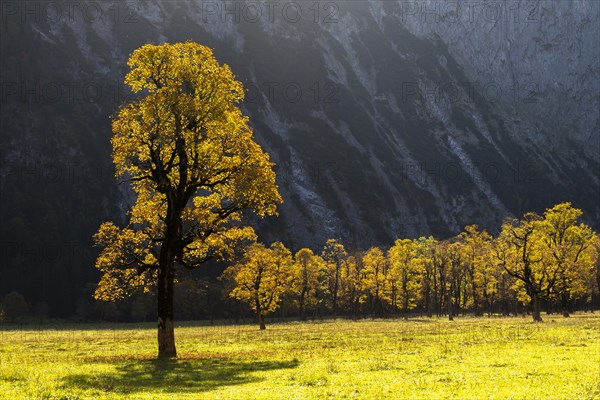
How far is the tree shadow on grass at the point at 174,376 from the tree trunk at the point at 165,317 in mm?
1979

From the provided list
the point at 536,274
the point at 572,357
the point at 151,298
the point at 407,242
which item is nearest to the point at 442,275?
the point at 407,242

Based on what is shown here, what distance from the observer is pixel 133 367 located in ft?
88.7

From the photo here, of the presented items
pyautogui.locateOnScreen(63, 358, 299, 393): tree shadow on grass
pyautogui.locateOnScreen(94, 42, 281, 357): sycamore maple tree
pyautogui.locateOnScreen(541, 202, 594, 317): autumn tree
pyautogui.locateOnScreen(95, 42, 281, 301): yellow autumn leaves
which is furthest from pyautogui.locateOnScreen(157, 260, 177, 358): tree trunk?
pyautogui.locateOnScreen(541, 202, 594, 317): autumn tree

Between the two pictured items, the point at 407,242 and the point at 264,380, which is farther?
the point at 407,242

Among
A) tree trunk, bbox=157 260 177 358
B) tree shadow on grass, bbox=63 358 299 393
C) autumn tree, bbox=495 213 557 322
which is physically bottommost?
tree shadow on grass, bbox=63 358 299 393

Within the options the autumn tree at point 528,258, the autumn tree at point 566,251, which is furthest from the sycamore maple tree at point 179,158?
the autumn tree at point 566,251

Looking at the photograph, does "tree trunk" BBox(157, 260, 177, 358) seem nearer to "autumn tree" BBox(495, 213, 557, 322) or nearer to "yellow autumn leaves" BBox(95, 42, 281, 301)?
"yellow autumn leaves" BBox(95, 42, 281, 301)

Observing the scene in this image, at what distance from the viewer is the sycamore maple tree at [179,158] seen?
32.1 metres

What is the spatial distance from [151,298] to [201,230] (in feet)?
443

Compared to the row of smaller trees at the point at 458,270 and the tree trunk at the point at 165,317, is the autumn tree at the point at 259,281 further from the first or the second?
the tree trunk at the point at 165,317

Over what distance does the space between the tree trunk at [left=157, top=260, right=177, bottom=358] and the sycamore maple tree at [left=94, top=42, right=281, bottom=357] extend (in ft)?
0.19

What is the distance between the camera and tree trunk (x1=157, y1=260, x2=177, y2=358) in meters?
31.9

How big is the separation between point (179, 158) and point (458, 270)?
110 meters

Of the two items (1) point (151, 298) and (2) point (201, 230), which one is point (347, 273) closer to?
(1) point (151, 298)
